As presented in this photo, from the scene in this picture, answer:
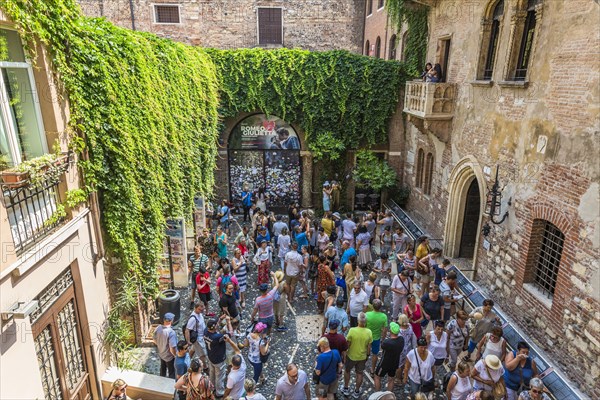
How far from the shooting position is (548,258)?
26.5 feet

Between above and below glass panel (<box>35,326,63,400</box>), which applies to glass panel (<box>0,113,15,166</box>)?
above

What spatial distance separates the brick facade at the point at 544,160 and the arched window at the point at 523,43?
0.13 m

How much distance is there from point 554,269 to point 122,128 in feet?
A: 27.2

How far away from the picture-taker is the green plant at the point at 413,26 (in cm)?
1389

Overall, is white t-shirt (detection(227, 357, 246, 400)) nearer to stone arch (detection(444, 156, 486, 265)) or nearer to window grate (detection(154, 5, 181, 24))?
stone arch (detection(444, 156, 486, 265))

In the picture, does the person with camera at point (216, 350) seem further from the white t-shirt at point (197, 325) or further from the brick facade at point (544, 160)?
the brick facade at point (544, 160)

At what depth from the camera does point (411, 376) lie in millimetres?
6531

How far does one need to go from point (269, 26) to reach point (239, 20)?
1.67 m

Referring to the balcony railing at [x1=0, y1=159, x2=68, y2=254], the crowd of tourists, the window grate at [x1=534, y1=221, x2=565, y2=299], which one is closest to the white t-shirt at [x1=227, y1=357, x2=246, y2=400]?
the crowd of tourists

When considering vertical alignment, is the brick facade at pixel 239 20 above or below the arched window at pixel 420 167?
above

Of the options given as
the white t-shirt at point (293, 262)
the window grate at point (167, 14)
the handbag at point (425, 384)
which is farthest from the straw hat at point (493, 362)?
the window grate at point (167, 14)

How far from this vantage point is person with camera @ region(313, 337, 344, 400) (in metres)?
6.36

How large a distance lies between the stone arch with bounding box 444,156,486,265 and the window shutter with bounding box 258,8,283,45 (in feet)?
50.4

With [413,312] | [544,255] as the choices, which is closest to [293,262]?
[413,312]
